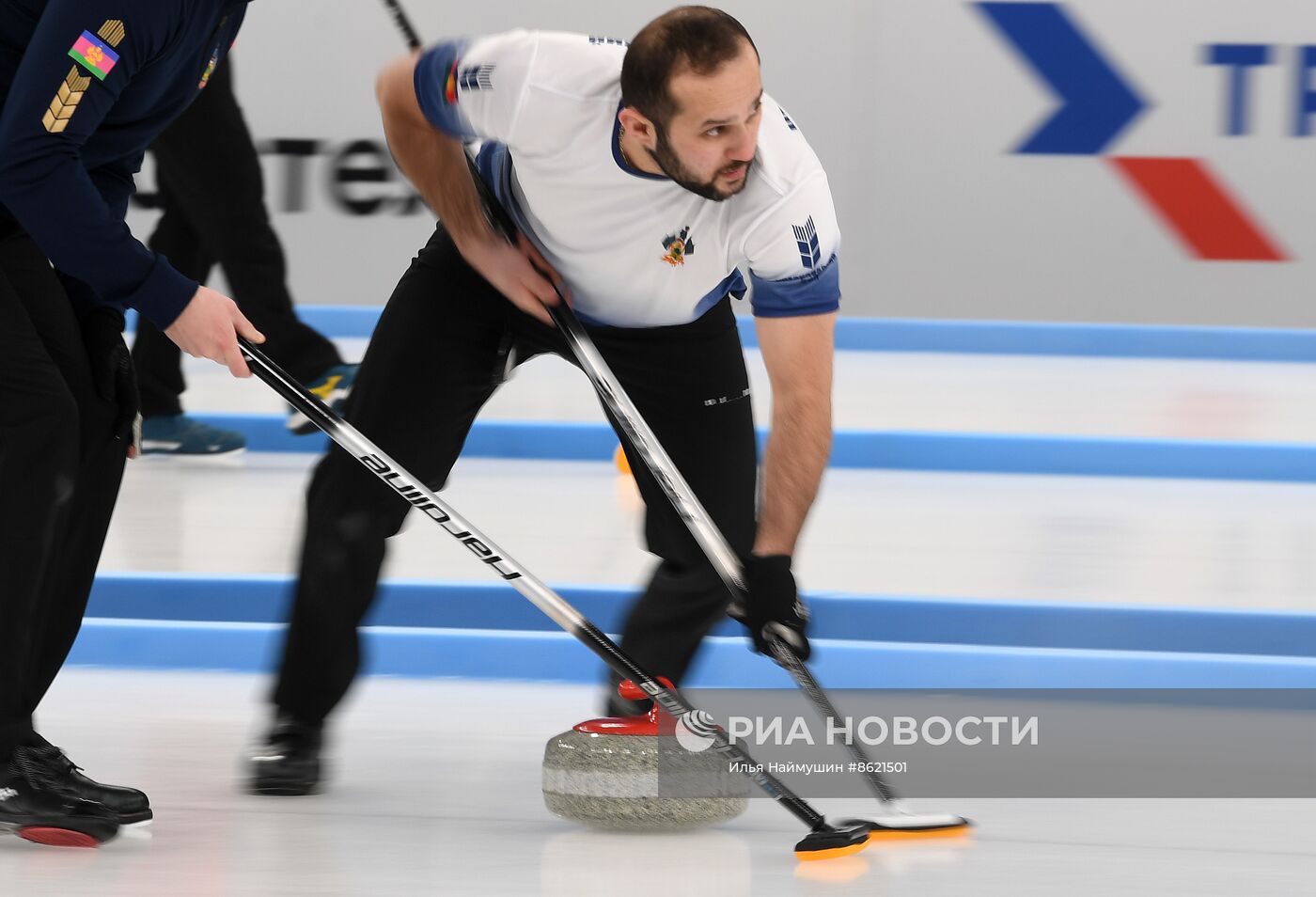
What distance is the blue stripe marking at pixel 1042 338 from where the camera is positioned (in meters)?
6.37

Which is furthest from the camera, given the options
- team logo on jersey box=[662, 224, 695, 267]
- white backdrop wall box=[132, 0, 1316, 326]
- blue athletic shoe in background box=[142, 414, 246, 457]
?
white backdrop wall box=[132, 0, 1316, 326]

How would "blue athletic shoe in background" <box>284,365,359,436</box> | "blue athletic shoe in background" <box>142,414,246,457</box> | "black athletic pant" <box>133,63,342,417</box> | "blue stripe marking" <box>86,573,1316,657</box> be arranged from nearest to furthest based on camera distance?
"blue stripe marking" <box>86,573,1316,657</box>
"black athletic pant" <box>133,63,342,417</box>
"blue athletic shoe in background" <box>284,365,359,436</box>
"blue athletic shoe in background" <box>142,414,246,457</box>

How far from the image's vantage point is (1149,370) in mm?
6191

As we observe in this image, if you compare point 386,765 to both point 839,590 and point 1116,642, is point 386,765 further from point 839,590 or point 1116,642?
point 1116,642

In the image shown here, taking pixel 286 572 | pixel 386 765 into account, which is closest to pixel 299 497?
pixel 286 572

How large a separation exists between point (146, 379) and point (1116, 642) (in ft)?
8.08

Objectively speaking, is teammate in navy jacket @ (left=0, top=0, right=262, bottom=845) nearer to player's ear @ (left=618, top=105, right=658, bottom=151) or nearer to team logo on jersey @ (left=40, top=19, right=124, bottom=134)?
team logo on jersey @ (left=40, top=19, right=124, bottom=134)

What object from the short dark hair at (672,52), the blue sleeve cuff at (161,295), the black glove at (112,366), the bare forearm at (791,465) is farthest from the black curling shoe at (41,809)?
the short dark hair at (672,52)

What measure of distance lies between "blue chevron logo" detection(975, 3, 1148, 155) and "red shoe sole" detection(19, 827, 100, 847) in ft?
15.3

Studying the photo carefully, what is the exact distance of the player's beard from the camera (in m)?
2.37

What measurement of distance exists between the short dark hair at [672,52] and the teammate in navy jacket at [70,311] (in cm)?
51

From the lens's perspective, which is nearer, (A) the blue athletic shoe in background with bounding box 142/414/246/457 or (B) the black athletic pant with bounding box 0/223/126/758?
(B) the black athletic pant with bounding box 0/223/126/758

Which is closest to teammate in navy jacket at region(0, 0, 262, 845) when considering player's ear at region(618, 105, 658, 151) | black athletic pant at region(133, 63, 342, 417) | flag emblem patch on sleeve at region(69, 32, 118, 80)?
flag emblem patch on sleeve at region(69, 32, 118, 80)

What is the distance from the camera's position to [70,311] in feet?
7.81
